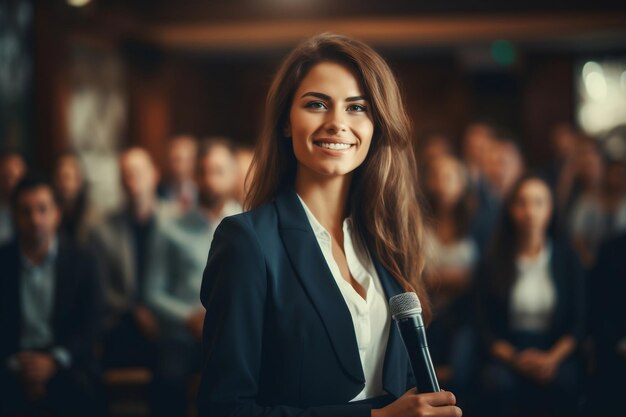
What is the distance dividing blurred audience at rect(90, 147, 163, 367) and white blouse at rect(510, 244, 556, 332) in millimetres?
1732

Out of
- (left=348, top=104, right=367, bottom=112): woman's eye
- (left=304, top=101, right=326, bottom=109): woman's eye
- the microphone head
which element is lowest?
the microphone head

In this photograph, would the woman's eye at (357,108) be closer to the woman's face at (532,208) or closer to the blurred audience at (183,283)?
the blurred audience at (183,283)

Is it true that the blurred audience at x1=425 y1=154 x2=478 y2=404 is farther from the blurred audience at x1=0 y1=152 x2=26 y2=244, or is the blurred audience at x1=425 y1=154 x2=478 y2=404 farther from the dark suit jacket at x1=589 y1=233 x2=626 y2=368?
the blurred audience at x1=0 y1=152 x2=26 y2=244

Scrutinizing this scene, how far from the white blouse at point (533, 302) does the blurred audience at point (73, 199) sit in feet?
7.64

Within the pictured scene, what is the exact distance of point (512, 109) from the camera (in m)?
13.0

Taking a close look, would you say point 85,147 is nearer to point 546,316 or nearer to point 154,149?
point 154,149

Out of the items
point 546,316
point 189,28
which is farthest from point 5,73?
point 546,316

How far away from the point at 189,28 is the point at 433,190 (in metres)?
5.24

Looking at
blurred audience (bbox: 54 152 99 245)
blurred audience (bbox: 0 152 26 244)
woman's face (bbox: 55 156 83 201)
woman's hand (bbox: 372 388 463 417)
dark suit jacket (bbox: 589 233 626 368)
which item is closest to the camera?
woman's hand (bbox: 372 388 463 417)

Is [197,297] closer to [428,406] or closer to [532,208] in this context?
[532,208]

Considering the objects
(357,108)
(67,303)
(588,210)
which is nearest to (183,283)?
(67,303)

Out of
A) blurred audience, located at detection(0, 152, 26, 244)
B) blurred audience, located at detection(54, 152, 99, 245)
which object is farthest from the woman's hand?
blurred audience, located at detection(0, 152, 26, 244)

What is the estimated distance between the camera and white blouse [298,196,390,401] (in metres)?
1.42

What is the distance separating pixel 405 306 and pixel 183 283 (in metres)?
2.63
